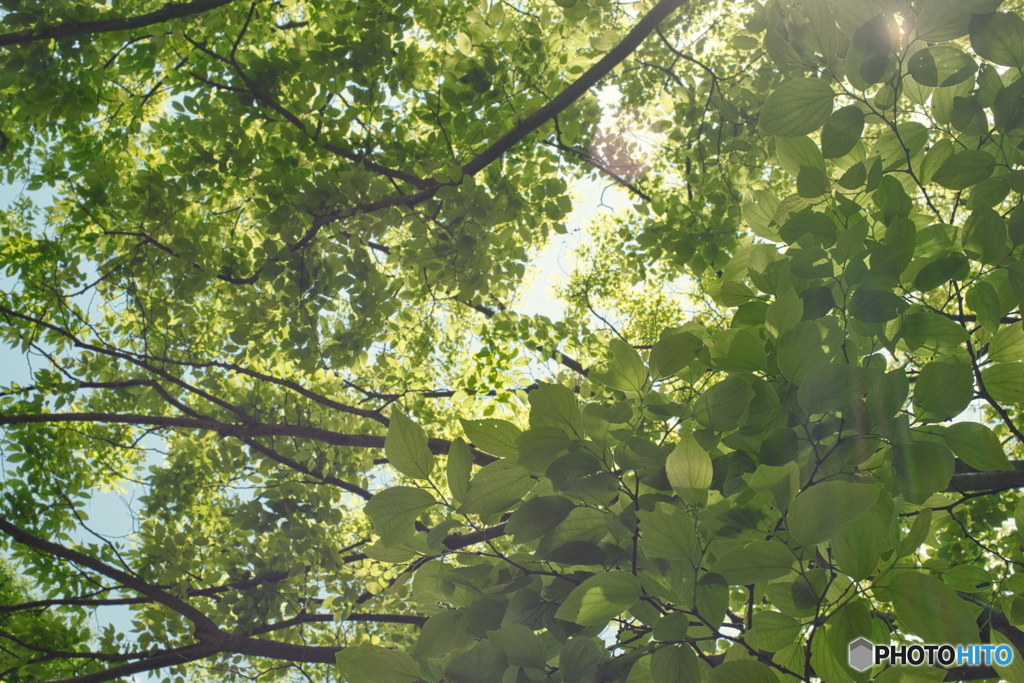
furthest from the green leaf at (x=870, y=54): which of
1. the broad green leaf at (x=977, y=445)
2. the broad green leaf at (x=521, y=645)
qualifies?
the broad green leaf at (x=521, y=645)

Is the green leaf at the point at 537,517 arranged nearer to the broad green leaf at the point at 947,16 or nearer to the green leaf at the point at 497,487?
the green leaf at the point at 497,487

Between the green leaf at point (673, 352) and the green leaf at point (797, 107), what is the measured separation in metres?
0.50

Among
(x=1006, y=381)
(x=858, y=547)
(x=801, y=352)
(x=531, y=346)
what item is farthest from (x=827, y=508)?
(x=531, y=346)

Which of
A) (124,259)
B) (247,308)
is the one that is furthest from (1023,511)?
(124,259)

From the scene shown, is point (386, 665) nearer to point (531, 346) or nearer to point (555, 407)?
point (555, 407)

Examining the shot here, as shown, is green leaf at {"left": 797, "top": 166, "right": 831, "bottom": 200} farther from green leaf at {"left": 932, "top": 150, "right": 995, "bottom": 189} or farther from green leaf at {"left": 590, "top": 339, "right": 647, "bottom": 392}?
green leaf at {"left": 590, "top": 339, "right": 647, "bottom": 392}

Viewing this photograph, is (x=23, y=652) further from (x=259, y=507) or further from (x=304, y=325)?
(x=304, y=325)

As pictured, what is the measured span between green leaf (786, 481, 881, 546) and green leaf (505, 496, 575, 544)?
430 mm

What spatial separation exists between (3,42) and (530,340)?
13.4ft

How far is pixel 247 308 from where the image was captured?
384 cm

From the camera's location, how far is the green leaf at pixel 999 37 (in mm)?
1188

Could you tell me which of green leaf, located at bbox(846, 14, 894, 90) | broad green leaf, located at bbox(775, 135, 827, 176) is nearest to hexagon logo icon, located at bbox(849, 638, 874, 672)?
broad green leaf, located at bbox(775, 135, 827, 176)

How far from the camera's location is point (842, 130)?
130 centimetres

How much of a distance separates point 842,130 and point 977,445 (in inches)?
28.5
